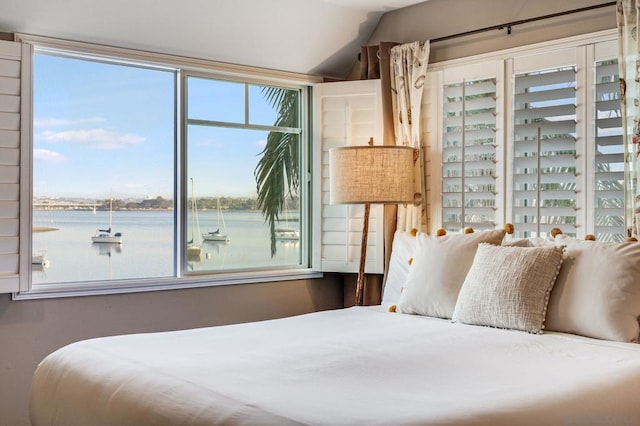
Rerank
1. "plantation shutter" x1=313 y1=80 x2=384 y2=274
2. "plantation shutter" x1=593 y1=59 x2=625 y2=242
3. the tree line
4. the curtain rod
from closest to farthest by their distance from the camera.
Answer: "plantation shutter" x1=593 y1=59 x2=625 y2=242 → the curtain rod → the tree line → "plantation shutter" x1=313 y1=80 x2=384 y2=274

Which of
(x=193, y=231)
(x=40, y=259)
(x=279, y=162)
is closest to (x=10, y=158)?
(x=40, y=259)

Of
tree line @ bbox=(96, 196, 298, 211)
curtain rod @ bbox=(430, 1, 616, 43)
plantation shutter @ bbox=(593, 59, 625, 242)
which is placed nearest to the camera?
plantation shutter @ bbox=(593, 59, 625, 242)

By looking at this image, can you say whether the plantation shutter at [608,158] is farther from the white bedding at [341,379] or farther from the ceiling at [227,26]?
the ceiling at [227,26]

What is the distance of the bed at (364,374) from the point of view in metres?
1.88

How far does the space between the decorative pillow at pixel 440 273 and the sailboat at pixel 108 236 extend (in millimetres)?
1618

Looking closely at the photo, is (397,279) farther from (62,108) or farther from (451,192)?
(62,108)

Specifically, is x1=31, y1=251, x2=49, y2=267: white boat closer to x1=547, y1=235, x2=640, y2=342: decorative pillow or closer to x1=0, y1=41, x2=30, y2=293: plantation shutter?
x1=0, y1=41, x2=30, y2=293: plantation shutter

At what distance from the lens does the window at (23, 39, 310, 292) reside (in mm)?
3818

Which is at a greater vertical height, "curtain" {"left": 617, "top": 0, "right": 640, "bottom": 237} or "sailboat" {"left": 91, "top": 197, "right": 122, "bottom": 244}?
"curtain" {"left": 617, "top": 0, "right": 640, "bottom": 237}

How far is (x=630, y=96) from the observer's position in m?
3.29

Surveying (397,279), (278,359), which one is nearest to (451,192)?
(397,279)

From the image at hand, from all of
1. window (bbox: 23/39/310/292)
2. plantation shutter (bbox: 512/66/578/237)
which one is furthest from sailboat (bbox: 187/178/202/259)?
plantation shutter (bbox: 512/66/578/237)

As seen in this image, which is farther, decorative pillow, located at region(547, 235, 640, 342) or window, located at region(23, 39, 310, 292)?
window, located at region(23, 39, 310, 292)

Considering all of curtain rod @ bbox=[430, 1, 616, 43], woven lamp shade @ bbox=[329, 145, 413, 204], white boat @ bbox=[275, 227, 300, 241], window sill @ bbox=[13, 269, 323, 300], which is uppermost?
curtain rod @ bbox=[430, 1, 616, 43]
